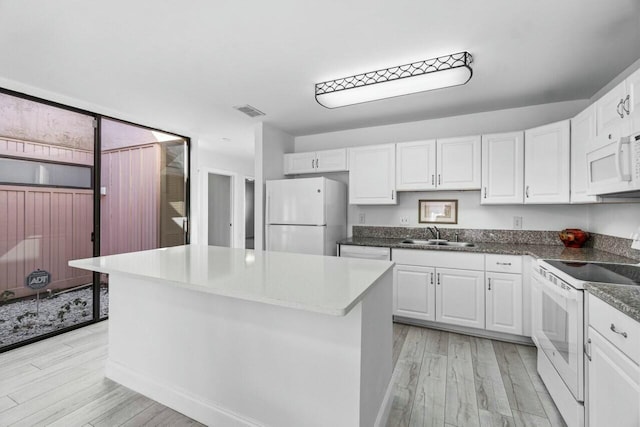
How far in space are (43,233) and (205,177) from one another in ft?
9.23

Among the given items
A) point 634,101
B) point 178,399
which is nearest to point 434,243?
point 634,101

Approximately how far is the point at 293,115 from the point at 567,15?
8.13 ft

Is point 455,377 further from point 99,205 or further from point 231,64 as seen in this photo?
point 99,205

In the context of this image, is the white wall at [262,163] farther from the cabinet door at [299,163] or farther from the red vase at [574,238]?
the red vase at [574,238]

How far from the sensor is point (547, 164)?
2686mm

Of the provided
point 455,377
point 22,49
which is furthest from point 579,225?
point 22,49

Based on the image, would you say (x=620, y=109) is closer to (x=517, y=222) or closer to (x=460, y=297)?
(x=517, y=222)

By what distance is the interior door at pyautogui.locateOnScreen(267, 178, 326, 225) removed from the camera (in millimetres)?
3389

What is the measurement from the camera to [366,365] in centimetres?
136

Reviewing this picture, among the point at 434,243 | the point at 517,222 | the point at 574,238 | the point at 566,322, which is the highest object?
the point at 517,222

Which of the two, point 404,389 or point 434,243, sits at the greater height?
point 434,243

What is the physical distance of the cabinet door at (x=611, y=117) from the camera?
1.67m

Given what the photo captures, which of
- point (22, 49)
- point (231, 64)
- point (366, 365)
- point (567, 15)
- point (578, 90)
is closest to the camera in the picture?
point (366, 365)

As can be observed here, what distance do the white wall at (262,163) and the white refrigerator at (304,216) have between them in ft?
0.39
